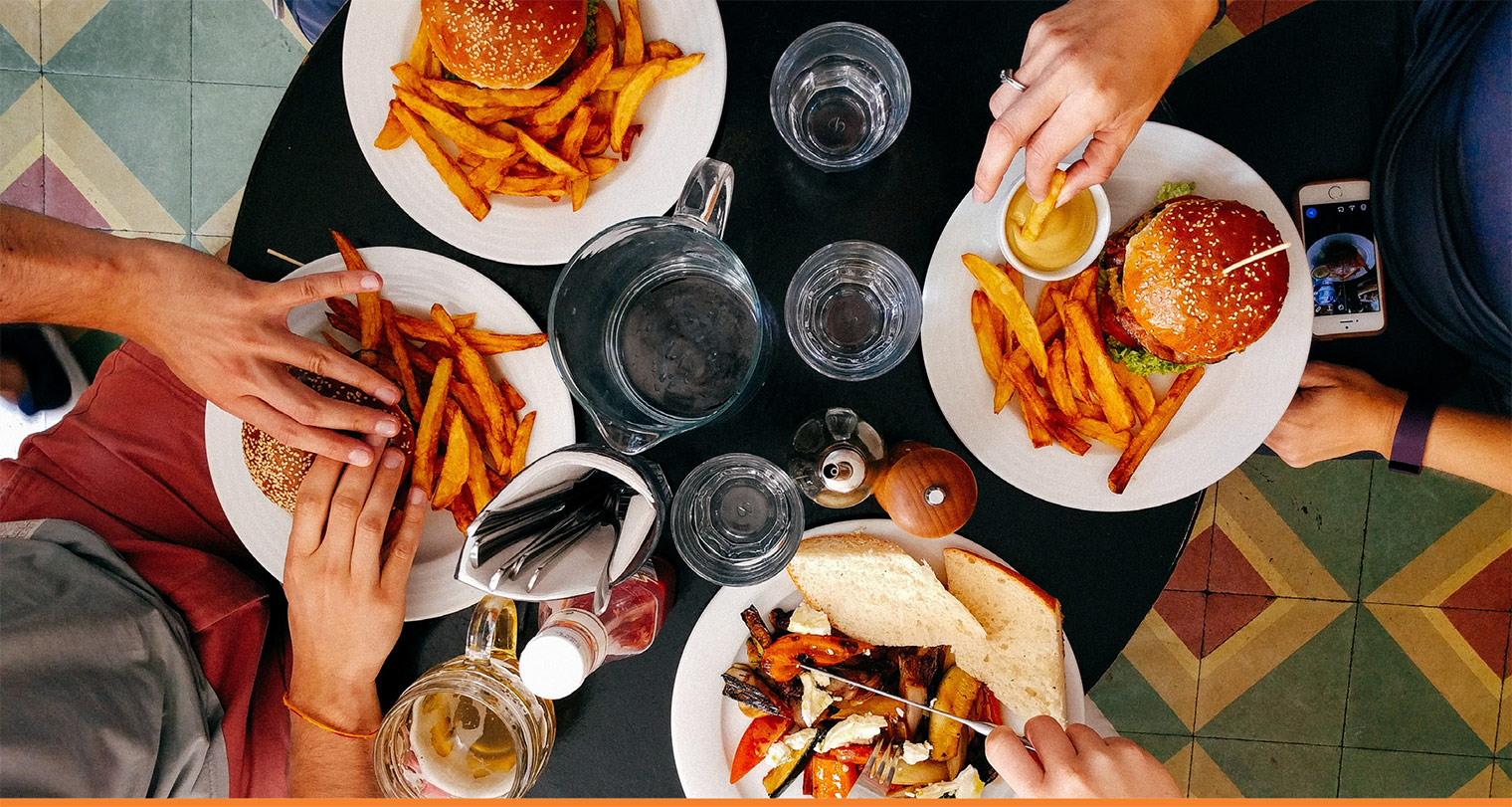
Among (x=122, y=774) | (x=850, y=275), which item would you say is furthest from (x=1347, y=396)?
(x=122, y=774)

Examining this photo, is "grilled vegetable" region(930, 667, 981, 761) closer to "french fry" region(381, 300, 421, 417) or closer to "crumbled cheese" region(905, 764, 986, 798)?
"crumbled cheese" region(905, 764, 986, 798)

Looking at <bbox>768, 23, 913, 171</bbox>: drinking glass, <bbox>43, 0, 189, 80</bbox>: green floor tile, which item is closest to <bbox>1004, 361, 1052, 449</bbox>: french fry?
<bbox>768, 23, 913, 171</bbox>: drinking glass

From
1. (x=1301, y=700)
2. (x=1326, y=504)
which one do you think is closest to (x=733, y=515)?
(x=1326, y=504)

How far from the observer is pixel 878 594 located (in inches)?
59.1

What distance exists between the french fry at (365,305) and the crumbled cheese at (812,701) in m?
0.98

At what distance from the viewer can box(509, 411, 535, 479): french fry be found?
151 centimetres

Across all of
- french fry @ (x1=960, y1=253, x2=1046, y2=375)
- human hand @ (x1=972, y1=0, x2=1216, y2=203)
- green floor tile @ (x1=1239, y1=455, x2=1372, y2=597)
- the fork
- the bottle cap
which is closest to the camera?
the bottle cap

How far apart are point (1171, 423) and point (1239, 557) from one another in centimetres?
141

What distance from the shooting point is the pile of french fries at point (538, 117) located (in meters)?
1.44

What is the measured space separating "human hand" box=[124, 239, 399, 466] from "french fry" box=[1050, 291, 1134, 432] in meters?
1.17

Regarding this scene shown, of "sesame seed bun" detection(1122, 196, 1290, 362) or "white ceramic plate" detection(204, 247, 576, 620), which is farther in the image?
"white ceramic plate" detection(204, 247, 576, 620)

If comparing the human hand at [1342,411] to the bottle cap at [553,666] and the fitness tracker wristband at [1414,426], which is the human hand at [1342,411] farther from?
the bottle cap at [553,666]

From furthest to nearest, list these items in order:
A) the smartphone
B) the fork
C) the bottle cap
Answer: the smartphone
the fork
the bottle cap

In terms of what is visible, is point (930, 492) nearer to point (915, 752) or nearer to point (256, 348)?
point (915, 752)
